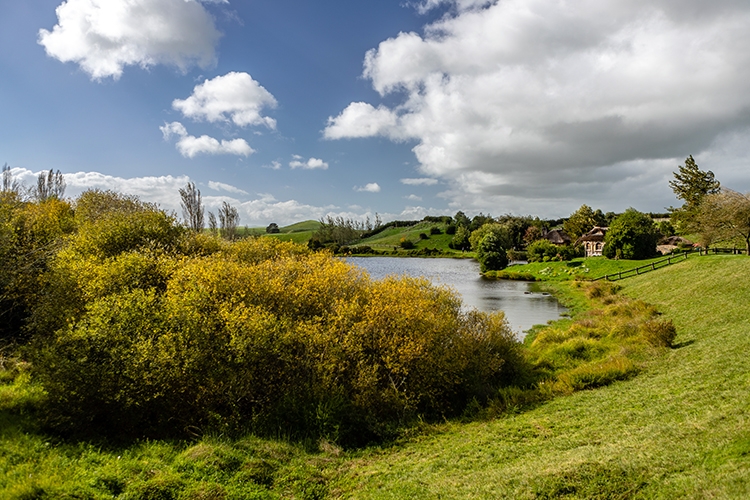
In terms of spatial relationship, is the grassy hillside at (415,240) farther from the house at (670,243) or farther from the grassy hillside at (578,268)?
the house at (670,243)

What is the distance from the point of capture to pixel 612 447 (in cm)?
1039

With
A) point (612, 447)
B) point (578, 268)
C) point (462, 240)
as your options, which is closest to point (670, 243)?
point (578, 268)

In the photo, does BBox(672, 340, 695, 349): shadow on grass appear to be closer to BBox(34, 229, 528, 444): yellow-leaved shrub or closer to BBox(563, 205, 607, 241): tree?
BBox(34, 229, 528, 444): yellow-leaved shrub

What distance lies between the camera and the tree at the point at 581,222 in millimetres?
112375

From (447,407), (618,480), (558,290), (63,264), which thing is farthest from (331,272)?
(558,290)

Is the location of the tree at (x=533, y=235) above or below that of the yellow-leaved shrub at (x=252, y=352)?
above

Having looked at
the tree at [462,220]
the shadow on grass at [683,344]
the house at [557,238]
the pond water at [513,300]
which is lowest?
the pond water at [513,300]

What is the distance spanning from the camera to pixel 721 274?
33562 mm

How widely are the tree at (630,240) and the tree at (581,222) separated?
43589 millimetres

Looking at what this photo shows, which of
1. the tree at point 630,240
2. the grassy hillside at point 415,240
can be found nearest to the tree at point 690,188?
the tree at point 630,240

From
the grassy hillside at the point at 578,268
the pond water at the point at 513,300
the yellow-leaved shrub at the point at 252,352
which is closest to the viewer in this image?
the yellow-leaved shrub at the point at 252,352

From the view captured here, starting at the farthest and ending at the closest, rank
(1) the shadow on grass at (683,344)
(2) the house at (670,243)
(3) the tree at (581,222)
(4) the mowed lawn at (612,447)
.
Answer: (3) the tree at (581,222)
(2) the house at (670,243)
(1) the shadow on grass at (683,344)
(4) the mowed lawn at (612,447)

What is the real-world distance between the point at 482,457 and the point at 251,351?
870 centimetres

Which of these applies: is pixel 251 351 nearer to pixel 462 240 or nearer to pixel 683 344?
pixel 683 344
